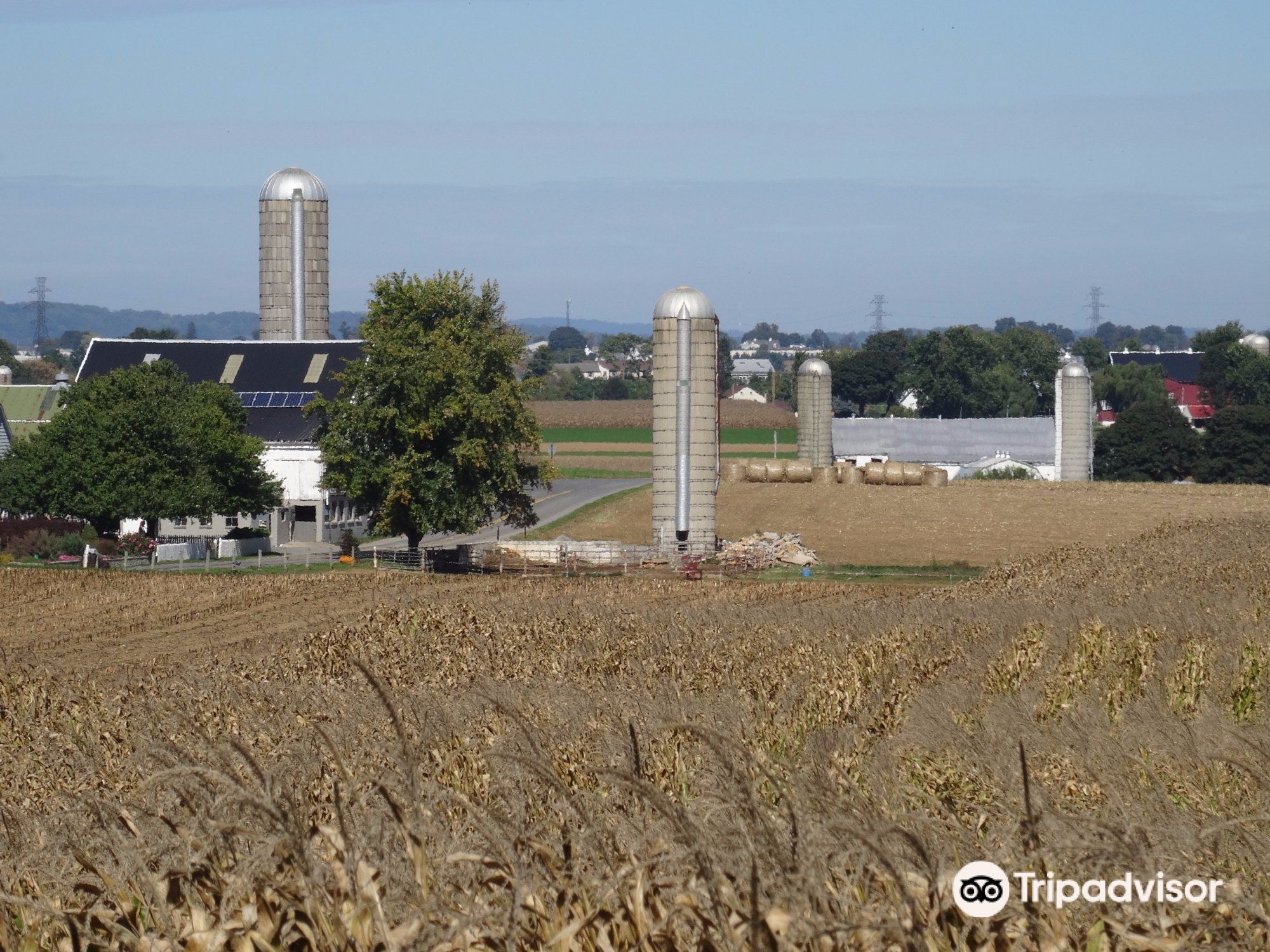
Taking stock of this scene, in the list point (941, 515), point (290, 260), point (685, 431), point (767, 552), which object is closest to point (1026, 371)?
point (941, 515)

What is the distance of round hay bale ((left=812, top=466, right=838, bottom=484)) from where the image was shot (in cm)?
8156

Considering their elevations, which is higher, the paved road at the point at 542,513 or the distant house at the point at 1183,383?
the distant house at the point at 1183,383

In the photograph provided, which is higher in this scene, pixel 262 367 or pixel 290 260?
pixel 290 260

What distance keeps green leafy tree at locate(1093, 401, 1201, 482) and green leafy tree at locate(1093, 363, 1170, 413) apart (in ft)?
107

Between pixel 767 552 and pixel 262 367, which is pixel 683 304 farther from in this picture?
pixel 262 367

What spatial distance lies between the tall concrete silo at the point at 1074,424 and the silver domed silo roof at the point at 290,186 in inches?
1781

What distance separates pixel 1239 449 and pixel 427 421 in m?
63.9

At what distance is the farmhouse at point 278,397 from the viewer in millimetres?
60500

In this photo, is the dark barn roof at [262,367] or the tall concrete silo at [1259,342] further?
the tall concrete silo at [1259,342]

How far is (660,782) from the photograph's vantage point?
38.2 ft

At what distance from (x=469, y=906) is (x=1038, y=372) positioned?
157 metres

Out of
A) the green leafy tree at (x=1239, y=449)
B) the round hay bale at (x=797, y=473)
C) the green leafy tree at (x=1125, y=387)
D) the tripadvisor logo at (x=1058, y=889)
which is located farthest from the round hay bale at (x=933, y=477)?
the tripadvisor logo at (x=1058, y=889)

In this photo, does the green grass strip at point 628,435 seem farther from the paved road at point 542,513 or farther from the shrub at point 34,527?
the shrub at point 34,527

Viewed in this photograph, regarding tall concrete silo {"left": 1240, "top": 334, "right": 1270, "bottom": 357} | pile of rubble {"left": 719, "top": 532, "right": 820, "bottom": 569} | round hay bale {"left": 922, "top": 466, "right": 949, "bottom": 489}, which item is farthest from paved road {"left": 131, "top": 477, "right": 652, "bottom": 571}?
tall concrete silo {"left": 1240, "top": 334, "right": 1270, "bottom": 357}
